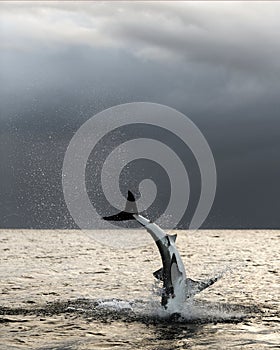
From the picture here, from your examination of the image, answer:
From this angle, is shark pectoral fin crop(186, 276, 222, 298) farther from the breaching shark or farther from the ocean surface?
the ocean surface

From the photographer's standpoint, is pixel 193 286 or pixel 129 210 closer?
pixel 193 286

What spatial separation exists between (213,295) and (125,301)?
3.91 m

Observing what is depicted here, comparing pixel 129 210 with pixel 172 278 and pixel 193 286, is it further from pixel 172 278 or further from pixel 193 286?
pixel 193 286

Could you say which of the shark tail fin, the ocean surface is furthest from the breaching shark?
the ocean surface

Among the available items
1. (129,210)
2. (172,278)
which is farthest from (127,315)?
(129,210)

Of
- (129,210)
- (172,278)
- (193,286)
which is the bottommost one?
(193,286)

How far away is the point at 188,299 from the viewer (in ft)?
69.4

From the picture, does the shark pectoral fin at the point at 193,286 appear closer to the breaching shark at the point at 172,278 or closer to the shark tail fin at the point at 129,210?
the breaching shark at the point at 172,278

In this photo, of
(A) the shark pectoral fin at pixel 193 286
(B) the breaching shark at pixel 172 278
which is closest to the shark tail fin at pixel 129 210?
(B) the breaching shark at pixel 172 278

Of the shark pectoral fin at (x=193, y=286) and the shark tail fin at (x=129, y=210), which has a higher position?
the shark tail fin at (x=129, y=210)

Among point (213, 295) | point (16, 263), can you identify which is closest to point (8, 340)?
point (213, 295)

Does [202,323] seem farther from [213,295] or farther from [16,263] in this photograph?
[16,263]

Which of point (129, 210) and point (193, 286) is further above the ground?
point (129, 210)

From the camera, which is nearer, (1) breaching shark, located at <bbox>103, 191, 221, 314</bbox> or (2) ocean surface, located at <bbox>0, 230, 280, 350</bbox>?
(2) ocean surface, located at <bbox>0, 230, 280, 350</bbox>
